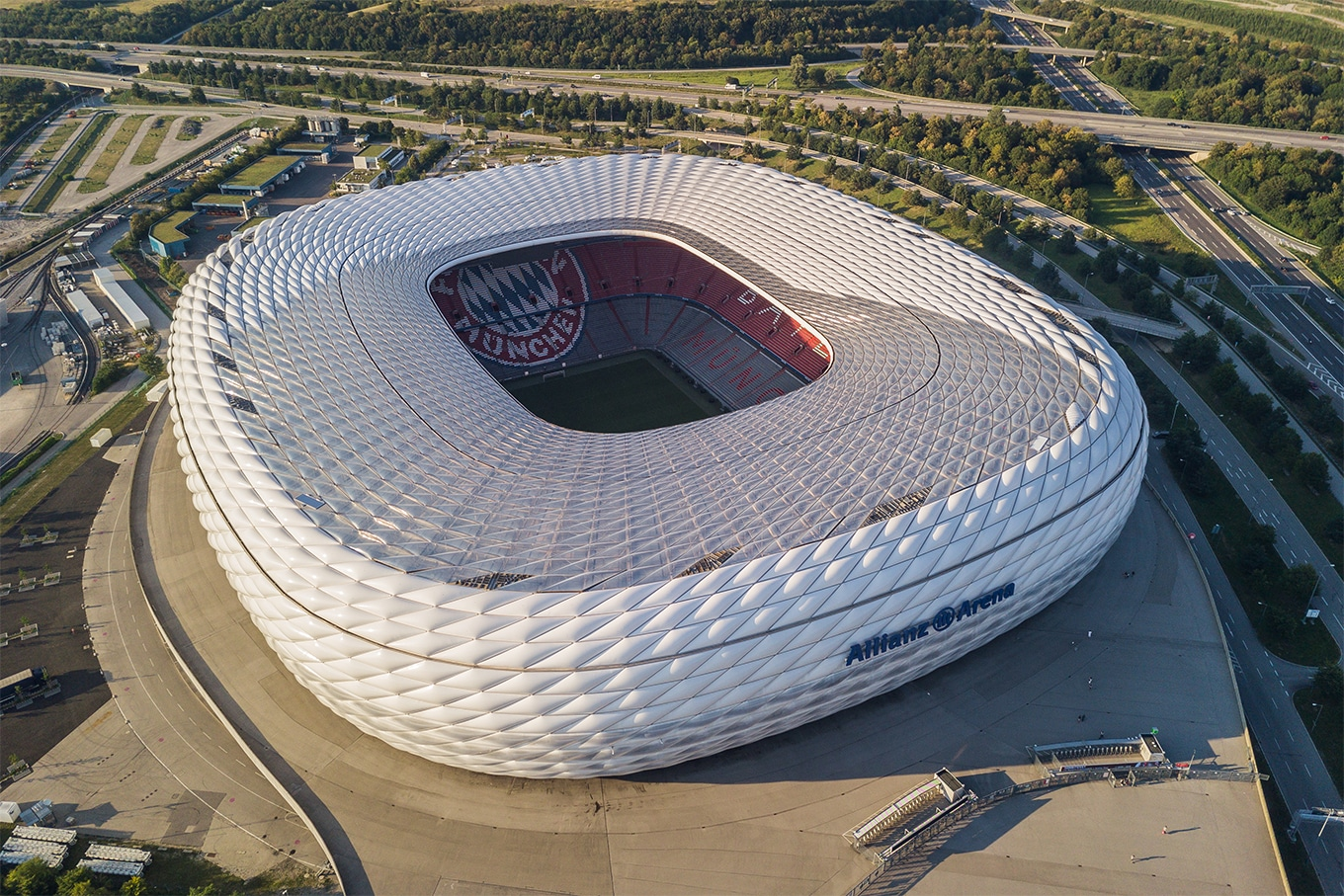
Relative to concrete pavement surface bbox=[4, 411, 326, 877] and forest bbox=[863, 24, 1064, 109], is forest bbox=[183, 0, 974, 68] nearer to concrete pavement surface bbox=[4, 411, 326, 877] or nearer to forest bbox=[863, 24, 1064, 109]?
forest bbox=[863, 24, 1064, 109]

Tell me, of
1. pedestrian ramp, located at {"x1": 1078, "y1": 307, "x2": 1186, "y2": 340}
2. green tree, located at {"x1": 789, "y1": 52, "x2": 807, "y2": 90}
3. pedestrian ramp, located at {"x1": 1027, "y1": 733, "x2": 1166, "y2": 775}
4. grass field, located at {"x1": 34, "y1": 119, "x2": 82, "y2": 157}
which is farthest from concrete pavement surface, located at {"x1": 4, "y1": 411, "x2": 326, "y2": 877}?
green tree, located at {"x1": 789, "y1": 52, "x2": 807, "y2": 90}

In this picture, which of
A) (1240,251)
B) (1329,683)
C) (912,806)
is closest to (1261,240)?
(1240,251)

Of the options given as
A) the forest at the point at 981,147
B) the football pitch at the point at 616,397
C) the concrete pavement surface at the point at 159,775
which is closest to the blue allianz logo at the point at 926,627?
the concrete pavement surface at the point at 159,775

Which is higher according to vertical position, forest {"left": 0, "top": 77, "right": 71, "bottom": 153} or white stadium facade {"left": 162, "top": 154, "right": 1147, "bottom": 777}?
forest {"left": 0, "top": 77, "right": 71, "bottom": 153}

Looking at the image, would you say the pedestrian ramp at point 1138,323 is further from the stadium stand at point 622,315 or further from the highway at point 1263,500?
the stadium stand at point 622,315

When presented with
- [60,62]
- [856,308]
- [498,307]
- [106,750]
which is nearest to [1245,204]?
[856,308]

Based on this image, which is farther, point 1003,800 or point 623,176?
point 623,176

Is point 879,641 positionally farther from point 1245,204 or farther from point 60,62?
point 60,62
